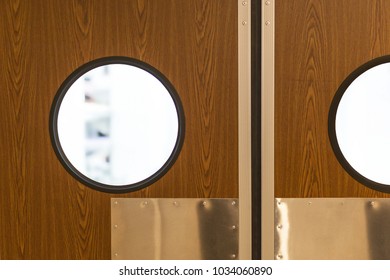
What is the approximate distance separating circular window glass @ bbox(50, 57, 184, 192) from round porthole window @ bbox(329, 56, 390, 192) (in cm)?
59

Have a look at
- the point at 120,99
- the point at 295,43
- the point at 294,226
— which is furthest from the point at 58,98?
the point at 294,226

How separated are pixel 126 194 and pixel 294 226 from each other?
25.5 inches

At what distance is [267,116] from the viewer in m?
1.64

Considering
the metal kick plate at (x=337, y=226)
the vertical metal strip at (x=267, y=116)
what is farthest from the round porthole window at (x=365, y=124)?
the vertical metal strip at (x=267, y=116)

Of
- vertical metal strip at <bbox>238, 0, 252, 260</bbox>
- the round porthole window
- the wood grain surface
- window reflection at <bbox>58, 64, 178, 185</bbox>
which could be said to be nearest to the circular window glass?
window reflection at <bbox>58, 64, 178, 185</bbox>

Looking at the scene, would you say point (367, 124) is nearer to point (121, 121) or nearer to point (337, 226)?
point (337, 226)

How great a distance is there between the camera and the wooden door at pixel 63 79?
1.65 meters

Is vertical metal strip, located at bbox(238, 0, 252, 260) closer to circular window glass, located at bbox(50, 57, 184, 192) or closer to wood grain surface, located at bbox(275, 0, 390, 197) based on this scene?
wood grain surface, located at bbox(275, 0, 390, 197)

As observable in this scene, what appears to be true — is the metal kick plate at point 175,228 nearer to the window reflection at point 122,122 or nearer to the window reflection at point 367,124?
the window reflection at point 122,122

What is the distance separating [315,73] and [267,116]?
0.77 feet

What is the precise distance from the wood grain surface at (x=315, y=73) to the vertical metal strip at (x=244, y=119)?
0.10 meters

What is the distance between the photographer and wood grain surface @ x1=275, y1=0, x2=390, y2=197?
161 centimetres

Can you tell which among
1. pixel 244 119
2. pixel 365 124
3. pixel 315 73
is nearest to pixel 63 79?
pixel 244 119

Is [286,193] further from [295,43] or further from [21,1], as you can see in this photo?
[21,1]
